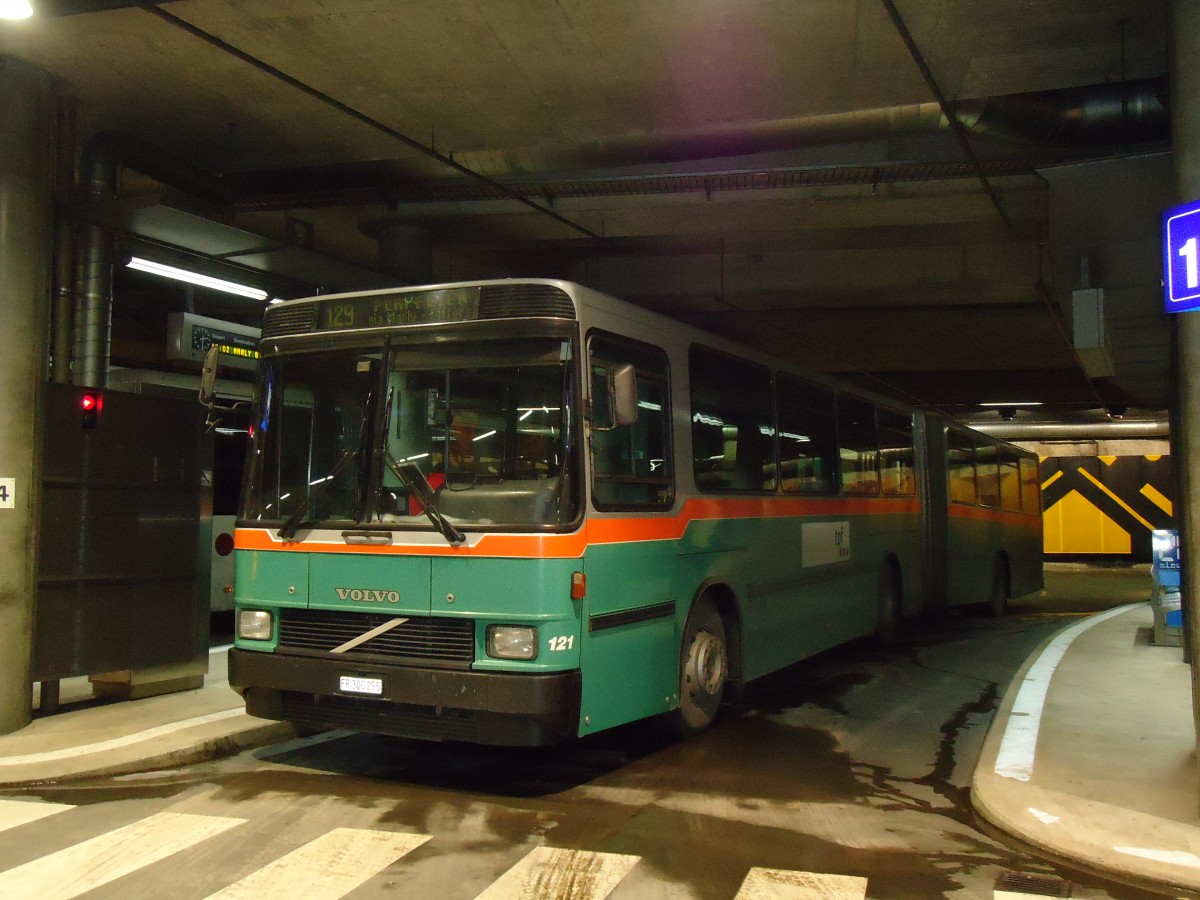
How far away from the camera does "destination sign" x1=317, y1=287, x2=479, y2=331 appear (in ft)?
22.0

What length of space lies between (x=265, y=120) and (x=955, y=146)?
306 inches

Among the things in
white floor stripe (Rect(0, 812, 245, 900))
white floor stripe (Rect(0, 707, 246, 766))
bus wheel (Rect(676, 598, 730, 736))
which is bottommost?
white floor stripe (Rect(0, 812, 245, 900))

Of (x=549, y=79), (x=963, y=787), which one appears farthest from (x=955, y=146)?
(x=963, y=787)

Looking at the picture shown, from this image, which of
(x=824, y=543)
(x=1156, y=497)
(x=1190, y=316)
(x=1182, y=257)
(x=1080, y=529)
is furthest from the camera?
(x=1080, y=529)

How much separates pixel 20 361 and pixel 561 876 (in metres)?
6.06

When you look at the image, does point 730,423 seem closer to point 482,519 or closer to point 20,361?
point 482,519

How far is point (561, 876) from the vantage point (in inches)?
198

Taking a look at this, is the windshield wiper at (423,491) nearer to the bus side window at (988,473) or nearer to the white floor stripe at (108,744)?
the white floor stripe at (108,744)

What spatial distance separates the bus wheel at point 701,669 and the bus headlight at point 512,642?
1836 mm

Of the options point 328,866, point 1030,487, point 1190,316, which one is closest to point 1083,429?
point 1030,487

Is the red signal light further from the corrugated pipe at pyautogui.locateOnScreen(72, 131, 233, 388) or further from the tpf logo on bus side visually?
the tpf logo on bus side

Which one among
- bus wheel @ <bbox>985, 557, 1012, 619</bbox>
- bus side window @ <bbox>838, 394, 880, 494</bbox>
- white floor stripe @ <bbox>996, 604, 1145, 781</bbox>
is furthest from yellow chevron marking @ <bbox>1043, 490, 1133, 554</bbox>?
bus side window @ <bbox>838, 394, 880, 494</bbox>

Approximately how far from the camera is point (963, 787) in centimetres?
700

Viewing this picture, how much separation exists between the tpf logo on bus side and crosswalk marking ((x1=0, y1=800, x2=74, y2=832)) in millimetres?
6553
